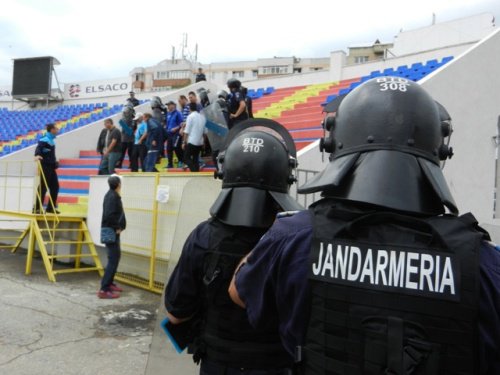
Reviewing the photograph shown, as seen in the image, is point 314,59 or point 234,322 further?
point 314,59

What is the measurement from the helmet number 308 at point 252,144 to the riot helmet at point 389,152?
898 mm

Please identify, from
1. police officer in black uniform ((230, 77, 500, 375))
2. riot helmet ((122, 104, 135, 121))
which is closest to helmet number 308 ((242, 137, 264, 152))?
police officer in black uniform ((230, 77, 500, 375))

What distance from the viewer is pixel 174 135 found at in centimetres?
1014

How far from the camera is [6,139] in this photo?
1869cm

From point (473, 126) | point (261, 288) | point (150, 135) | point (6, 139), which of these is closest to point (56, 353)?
point (261, 288)

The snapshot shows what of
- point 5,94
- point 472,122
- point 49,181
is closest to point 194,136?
point 49,181

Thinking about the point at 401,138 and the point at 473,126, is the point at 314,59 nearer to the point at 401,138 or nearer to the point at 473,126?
the point at 473,126

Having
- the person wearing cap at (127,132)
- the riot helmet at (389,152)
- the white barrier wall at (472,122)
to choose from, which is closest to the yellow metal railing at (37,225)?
the person wearing cap at (127,132)

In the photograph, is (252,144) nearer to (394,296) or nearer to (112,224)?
(394,296)

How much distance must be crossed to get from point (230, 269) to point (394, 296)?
3.35 ft

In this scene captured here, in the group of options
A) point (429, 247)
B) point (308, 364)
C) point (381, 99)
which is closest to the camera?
point (429, 247)

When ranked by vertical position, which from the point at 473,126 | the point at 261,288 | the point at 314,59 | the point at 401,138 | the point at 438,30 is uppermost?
the point at 314,59

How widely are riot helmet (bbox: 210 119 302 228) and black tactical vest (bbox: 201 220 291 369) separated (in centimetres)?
17

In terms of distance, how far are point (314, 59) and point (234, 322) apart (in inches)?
2586
